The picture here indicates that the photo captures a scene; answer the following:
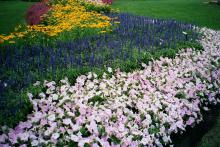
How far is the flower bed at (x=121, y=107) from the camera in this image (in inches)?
157

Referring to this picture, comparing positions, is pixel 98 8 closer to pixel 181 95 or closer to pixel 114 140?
pixel 181 95

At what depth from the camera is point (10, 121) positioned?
4.01 m

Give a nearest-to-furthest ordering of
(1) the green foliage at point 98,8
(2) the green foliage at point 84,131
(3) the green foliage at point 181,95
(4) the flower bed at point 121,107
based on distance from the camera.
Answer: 1. (4) the flower bed at point 121,107
2. (2) the green foliage at point 84,131
3. (3) the green foliage at point 181,95
4. (1) the green foliage at point 98,8

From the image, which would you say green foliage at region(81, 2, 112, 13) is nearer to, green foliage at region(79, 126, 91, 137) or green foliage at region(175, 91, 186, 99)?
green foliage at region(175, 91, 186, 99)

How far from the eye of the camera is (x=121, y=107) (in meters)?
4.80

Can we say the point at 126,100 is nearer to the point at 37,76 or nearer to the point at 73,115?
the point at 73,115

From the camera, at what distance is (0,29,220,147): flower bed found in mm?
3982

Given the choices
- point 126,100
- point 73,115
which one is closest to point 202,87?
point 126,100

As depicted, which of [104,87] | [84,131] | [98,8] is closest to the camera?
[84,131]

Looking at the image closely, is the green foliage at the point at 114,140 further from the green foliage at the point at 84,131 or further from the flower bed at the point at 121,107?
the green foliage at the point at 84,131

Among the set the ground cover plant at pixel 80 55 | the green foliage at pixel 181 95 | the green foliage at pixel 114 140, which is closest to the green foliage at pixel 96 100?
the ground cover plant at pixel 80 55

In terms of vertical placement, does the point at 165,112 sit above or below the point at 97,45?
below

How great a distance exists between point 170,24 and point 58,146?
7.25 metres

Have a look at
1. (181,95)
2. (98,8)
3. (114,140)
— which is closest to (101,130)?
(114,140)
